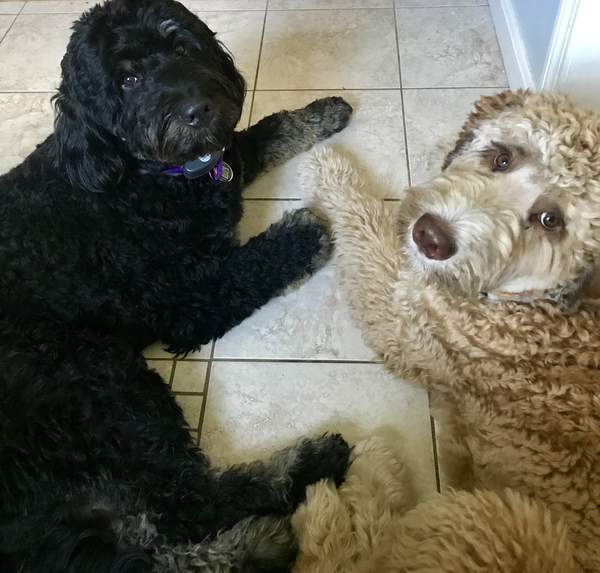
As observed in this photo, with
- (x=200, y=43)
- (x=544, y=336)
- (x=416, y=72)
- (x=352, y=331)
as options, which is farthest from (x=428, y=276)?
(x=416, y=72)

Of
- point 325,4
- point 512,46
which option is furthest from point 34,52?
point 512,46

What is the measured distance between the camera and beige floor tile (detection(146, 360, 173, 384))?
7.04ft

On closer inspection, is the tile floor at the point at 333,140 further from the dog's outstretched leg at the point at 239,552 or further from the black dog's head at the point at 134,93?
the black dog's head at the point at 134,93

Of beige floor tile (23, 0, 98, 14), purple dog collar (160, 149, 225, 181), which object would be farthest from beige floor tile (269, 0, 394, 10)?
purple dog collar (160, 149, 225, 181)

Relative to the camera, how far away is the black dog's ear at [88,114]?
66.4 inches

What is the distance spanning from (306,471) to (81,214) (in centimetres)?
108

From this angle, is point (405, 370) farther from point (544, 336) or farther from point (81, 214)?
point (81, 214)

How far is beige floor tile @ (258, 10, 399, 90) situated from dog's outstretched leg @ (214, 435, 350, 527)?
177 cm

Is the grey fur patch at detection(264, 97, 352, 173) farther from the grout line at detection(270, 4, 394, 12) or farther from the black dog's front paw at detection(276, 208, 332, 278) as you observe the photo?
the grout line at detection(270, 4, 394, 12)

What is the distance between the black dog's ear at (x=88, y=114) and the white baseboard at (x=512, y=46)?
5.56 feet

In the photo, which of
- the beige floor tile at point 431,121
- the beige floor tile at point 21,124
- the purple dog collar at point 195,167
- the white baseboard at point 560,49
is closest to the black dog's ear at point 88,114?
the purple dog collar at point 195,167

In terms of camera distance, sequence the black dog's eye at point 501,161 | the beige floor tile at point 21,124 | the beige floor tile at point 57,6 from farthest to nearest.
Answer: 1. the beige floor tile at point 57,6
2. the beige floor tile at point 21,124
3. the black dog's eye at point 501,161

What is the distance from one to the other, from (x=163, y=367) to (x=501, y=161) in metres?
1.36

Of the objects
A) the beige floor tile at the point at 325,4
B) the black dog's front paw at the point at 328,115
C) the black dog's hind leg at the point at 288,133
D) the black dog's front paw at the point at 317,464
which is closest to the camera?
the black dog's front paw at the point at 317,464
